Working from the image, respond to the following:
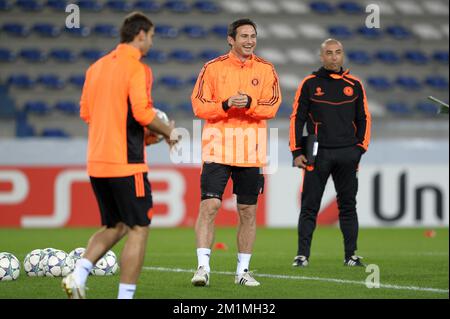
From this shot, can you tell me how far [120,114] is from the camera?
20.0ft

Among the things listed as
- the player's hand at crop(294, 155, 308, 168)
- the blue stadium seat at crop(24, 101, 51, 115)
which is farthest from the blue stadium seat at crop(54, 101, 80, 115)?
the player's hand at crop(294, 155, 308, 168)

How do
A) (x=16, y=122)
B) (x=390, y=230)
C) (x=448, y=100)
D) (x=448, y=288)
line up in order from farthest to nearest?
1. (x=448, y=100)
2. (x=16, y=122)
3. (x=390, y=230)
4. (x=448, y=288)

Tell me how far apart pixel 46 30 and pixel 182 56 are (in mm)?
2961

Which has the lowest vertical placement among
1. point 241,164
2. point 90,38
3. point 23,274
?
point 23,274

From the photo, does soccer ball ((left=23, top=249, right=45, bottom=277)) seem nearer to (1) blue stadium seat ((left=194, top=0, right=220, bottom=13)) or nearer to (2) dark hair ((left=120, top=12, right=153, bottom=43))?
(2) dark hair ((left=120, top=12, right=153, bottom=43))

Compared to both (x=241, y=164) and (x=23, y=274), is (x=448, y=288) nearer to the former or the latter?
(x=241, y=164)

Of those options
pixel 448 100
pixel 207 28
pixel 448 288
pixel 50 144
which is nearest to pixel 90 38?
pixel 207 28

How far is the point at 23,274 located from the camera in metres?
8.34

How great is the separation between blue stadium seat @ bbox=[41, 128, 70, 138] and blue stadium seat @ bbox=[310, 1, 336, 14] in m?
6.35

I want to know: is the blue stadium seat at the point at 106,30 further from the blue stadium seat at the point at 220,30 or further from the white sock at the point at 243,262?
the white sock at the point at 243,262

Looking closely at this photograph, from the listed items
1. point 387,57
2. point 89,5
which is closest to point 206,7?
point 89,5

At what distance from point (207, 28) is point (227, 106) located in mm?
13712

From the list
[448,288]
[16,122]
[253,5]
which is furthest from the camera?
[253,5]

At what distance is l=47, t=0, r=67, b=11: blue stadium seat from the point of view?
20.9m
